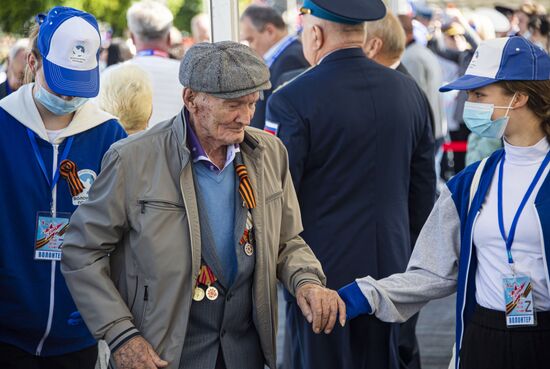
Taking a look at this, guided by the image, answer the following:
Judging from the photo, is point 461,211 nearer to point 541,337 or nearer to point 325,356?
point 541,337

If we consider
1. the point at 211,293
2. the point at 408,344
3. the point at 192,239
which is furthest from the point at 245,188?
the point at 408,344

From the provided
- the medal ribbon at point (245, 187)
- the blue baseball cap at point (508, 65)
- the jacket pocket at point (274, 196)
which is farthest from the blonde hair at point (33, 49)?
the blue baseball cap at point (508, 65)

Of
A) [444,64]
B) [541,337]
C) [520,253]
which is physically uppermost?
[520,253]

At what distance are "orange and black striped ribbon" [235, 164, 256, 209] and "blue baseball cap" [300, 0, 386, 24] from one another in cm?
157

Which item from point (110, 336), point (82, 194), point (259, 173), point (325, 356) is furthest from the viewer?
point (325, 356)

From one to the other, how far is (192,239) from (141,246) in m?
0.18

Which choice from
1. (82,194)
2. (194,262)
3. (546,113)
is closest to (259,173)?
(194,262)

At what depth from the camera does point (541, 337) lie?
11.7ft

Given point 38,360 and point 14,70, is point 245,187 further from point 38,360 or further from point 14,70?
point 14,70

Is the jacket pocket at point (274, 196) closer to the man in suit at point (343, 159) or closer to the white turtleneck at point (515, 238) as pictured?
the white turtleneck at point (515, 238)

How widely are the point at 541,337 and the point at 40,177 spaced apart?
78.4 inches

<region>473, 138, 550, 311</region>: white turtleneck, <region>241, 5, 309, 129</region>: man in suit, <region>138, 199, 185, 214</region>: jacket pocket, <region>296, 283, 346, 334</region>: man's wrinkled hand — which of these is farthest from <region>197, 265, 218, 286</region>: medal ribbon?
<region>241, 5, 309, 129</region>: man in suit

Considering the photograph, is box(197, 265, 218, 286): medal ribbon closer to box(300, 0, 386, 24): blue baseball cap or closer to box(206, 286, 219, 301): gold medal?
box(206, 286, 219, 301): gold medal

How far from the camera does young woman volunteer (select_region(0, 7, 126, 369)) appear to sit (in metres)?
3.87
